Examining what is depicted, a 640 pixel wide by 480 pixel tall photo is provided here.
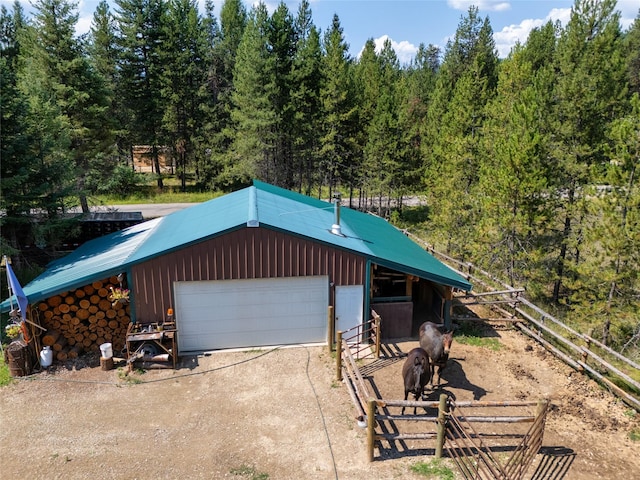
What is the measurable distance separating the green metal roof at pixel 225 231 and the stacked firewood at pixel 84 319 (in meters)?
0.49

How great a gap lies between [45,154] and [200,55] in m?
25.4

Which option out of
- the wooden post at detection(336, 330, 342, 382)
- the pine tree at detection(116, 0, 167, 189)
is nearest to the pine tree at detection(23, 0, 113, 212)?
the pine tree at detection(116, 0, 167, 189)

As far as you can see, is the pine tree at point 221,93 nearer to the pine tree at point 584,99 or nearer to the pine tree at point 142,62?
the pine tree at point 142,62

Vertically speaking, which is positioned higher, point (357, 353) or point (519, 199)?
point (519, 199)

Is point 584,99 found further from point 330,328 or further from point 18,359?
point 18,359

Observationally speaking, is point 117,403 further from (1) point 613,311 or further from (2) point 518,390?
(1) point 613,311

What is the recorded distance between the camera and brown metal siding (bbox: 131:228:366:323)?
11453 millimetres

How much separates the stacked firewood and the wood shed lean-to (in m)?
0.40

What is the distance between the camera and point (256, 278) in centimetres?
1191

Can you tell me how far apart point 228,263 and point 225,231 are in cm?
90

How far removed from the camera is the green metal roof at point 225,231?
1138 cm

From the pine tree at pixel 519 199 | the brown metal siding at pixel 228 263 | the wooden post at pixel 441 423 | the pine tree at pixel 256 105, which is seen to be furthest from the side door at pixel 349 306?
the pine tree at pixel 256 105

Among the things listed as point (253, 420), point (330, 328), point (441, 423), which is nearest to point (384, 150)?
point (330, 328)

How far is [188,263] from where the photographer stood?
11516mm
